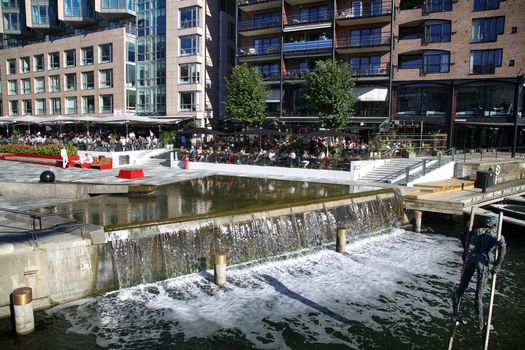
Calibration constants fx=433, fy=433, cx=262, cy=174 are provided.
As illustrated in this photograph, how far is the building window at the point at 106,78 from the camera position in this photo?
50219 millimetres

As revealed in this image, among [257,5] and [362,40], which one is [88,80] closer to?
[257,5]

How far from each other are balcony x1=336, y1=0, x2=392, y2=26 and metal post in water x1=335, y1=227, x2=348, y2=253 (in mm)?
→ 28039

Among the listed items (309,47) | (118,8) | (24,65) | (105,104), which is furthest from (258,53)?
(24,65)

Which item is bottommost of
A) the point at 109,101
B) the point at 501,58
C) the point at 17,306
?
the point at 17,306

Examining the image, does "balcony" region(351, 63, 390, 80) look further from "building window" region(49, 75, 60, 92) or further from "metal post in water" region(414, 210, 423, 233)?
"building window" region(49, 75, 60, 92)

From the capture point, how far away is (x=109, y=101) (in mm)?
50812

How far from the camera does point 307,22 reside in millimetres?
40719

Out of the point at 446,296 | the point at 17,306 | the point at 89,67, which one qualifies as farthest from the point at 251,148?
the point at 89,67

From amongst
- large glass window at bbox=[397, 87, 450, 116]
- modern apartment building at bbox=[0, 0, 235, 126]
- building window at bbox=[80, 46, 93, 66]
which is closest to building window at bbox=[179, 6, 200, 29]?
modern apartment building at bbox=[0, 0, 235, 126]

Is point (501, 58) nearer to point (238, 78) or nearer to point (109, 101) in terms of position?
point (238, 78)

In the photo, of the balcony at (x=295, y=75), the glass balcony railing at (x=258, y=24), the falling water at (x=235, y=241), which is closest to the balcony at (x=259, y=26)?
the glass balcony railing at (x=258, y=24)

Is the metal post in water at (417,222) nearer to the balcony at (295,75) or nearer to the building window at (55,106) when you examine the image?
the balcony at (295,75)

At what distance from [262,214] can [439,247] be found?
7301 mm

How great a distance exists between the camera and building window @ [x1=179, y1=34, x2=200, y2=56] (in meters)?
45.5
